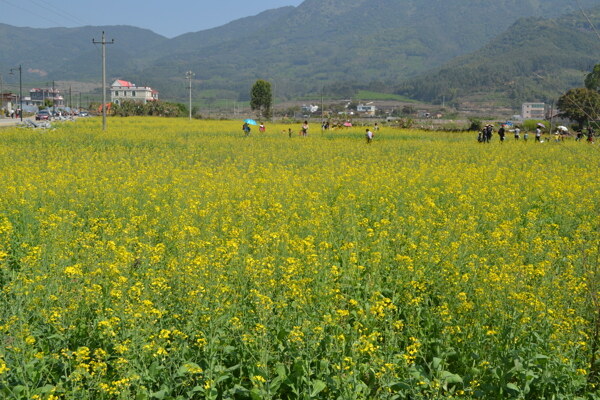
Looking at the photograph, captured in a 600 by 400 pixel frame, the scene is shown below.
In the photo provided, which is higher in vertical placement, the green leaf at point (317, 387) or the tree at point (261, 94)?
the tree at point (261, 94)

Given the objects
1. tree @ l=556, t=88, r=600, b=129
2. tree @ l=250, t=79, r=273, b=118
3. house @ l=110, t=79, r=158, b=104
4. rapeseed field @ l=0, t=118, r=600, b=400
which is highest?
house @ l=110, t=79, r=158, b=104

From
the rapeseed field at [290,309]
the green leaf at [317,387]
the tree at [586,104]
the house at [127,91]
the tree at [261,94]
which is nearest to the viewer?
the green leaf at [317,387]

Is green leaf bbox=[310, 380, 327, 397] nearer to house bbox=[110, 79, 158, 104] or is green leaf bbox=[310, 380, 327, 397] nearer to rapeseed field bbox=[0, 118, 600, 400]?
rapeseed field bbox=[0, 118, 600, 400]

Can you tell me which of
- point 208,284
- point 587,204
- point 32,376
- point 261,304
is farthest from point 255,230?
point 587,204

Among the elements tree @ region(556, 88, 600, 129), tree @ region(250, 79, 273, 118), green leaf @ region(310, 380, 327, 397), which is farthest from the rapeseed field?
tree @ region(250, 79, 273, 118)

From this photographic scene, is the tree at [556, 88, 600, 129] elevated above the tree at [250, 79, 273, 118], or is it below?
below

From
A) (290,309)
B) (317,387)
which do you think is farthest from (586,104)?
(317,387)

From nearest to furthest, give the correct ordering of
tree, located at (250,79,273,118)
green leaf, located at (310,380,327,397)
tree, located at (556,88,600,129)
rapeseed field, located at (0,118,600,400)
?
green leaf, located at (310,380,327,397)
rapeseed field, located at (0,118,600,400)
tree, located at (556,88,600,129)
tree, located at (250,79,273,118)

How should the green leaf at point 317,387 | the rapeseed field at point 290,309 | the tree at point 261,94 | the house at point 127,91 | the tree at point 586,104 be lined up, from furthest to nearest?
1. the house at point 127,91
2. the tree at point 261,94
3. the tree at point 586,104
4. the rapeseed field at point 290,309
5. the green leaf at point 317,387

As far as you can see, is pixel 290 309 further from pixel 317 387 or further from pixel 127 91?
pixel 127 91

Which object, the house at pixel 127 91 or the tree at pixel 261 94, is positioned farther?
the house at pixel 127 91

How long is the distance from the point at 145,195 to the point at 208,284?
7.10 metres

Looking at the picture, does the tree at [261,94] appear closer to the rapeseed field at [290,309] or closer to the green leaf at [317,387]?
the rapeseed field at [290,309]

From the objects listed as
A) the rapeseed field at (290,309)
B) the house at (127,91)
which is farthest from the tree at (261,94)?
the house at (127,91)
